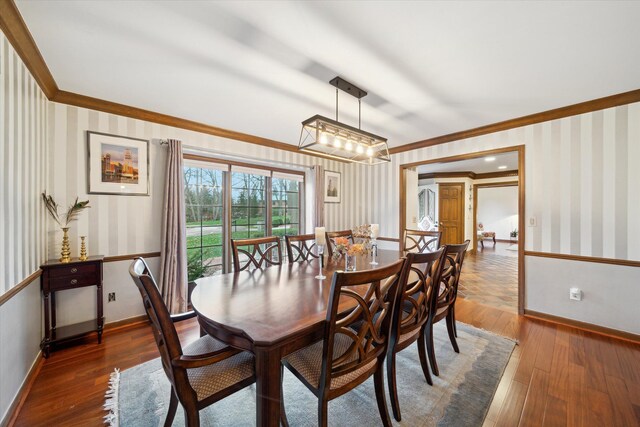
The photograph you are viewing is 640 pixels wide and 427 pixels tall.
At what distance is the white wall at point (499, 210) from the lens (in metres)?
8.87

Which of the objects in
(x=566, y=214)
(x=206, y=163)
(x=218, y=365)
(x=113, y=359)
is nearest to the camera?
(x=218, y=365)

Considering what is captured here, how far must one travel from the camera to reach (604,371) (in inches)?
80.4

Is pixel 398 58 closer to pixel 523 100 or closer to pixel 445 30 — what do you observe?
pixel 445 30

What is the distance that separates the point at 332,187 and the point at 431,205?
409 cm

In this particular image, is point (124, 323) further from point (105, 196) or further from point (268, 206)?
point (268, 206)

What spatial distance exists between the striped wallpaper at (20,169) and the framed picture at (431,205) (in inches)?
310

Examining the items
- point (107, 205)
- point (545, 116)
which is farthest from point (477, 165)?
point (107, 205)

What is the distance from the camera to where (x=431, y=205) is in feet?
25.1

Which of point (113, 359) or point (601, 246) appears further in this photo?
point (601, 246)

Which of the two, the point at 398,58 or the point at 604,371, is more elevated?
the point at 398,58

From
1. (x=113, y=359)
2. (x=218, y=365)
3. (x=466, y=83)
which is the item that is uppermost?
(x=466, y=83)

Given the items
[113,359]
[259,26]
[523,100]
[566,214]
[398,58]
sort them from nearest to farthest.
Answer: [259,26] < [398,58] < [113,359] < [523,100] < [566,214]

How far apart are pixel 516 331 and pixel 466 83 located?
261 centimetres

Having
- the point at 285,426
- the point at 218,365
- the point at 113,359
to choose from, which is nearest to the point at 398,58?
the point at 218,365
